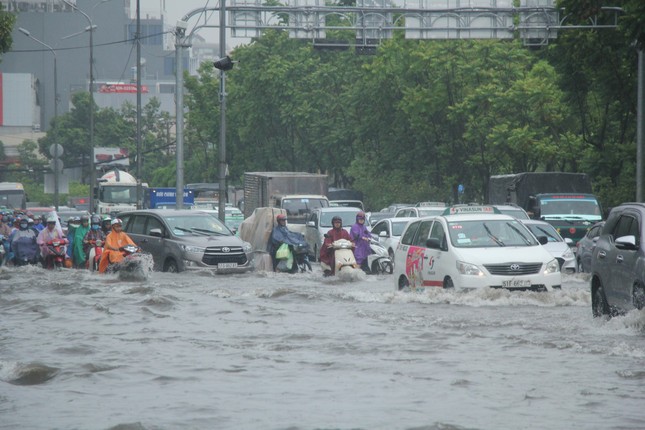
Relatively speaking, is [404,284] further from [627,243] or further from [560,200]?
[560,200]

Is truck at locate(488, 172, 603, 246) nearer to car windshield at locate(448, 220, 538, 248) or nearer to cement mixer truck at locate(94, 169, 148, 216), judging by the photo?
car windshield at locate(448, 220, 538, 248)

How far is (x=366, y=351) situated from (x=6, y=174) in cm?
12350

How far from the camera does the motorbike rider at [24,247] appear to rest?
1240 inches

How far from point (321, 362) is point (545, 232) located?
1569cm

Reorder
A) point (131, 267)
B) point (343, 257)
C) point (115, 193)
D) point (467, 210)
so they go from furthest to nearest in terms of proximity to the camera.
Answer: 1. point (115, 193)
2. point (343, 257)
3. point (131, 267)
4. point (467, 210)

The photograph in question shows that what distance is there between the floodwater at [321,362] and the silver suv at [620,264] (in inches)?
12.4

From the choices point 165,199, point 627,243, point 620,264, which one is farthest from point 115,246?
point 165,199

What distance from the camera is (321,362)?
42.5 feet

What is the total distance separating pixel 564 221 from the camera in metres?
35.5

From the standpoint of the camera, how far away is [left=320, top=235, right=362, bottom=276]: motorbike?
2575 centimetres

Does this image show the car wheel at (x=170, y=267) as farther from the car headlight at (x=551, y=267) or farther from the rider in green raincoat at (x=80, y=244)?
the car headlight at (x=551, y=267)

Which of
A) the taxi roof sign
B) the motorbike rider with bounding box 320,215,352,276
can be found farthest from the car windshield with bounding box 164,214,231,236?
the taxi roof sign

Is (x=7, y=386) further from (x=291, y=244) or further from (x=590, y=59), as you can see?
(x=590, y=59)

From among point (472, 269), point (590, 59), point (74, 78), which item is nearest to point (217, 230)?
point (472, 269)
